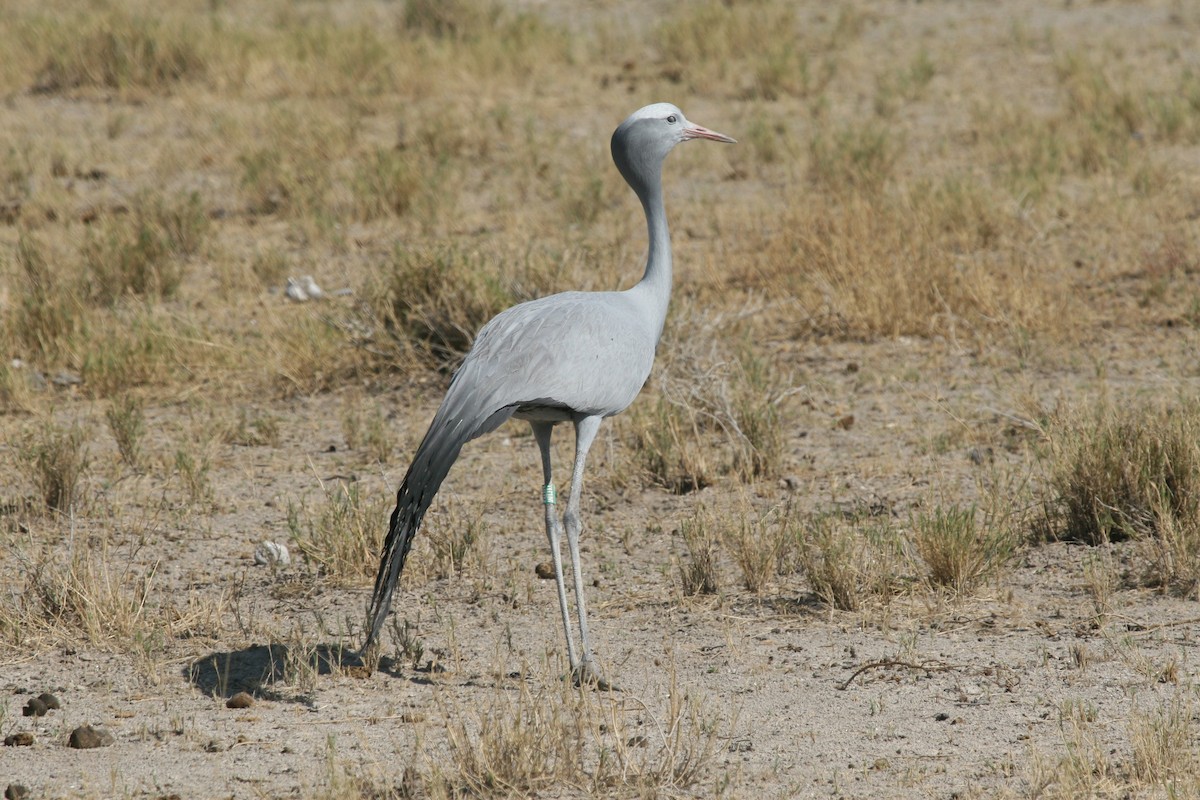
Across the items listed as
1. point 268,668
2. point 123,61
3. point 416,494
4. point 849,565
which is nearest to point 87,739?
point 268,668

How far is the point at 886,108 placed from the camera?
12.2 meters

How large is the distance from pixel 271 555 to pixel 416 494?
155cm

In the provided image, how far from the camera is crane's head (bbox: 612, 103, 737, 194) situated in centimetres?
504

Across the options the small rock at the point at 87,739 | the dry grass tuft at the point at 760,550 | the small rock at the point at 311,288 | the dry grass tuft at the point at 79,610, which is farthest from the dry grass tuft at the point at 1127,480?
the small rock at the point at 311,288

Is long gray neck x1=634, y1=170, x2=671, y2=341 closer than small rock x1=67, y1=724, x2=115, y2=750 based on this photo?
No

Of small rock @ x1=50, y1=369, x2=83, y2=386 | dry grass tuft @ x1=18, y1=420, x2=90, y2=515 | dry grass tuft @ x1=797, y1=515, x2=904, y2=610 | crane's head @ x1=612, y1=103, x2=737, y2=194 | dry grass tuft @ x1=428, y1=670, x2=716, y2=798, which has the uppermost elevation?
crane's head @ x1=612, y1=103, x2=737, y2=194

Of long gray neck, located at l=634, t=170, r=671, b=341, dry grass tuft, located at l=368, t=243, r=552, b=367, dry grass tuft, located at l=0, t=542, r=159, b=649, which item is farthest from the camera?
dry grass tuft, located at l=368, t=243, r=552, b=367

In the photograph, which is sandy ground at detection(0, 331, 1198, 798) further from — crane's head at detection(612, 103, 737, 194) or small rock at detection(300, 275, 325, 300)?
small rock at detection(300, 275, 325, 300)

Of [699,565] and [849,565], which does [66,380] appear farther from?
[849,565]

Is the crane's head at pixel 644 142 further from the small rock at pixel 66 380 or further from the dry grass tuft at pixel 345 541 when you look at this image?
the small rock at pixel 66 380

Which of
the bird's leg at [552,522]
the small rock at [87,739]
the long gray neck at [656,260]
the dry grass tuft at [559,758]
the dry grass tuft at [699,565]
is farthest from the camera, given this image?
the dry grass tuft at [699,565]

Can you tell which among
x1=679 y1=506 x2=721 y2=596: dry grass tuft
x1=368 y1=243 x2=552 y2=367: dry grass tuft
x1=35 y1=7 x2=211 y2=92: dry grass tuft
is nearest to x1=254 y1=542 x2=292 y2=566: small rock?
x1=679 y1=506 x2=721 y2=596: dry grass tuft

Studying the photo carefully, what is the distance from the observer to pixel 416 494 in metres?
4.30

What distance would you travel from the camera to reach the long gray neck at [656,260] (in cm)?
500
